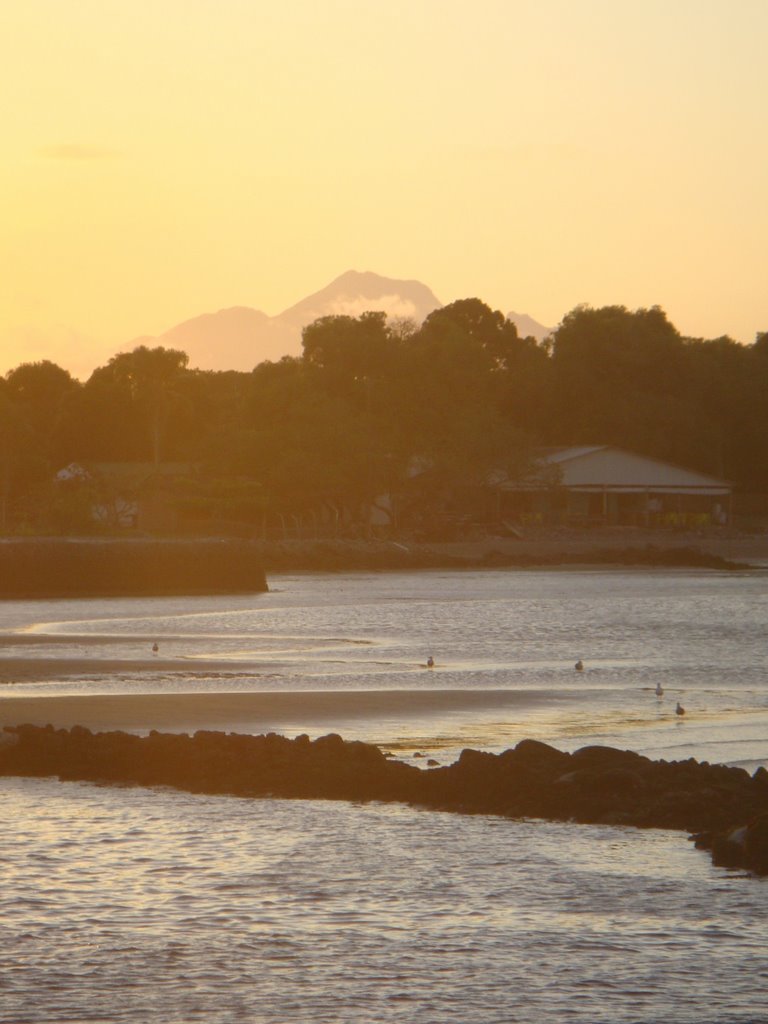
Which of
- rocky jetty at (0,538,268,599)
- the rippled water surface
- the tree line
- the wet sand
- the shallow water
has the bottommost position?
the rippled water surface

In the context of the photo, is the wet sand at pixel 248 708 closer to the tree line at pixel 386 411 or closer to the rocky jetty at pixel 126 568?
the rocky jetty at pixel 126 568

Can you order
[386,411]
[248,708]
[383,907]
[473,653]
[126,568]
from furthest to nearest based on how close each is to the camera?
[386,411]
[126,568]
[473,653]
[248,708]
[383,907]

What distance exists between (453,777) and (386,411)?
259 feet

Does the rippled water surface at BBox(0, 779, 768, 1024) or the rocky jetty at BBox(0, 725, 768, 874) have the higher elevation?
the rocky jetty at BBox(0, 725, 768, 874)

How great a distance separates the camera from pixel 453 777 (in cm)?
1541

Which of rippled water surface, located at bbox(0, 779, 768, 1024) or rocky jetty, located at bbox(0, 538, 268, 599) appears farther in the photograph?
rocky jetty, located at bbox(0, 538, 268, 599)

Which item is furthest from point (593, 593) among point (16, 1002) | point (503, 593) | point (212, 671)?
point (16, 1002)

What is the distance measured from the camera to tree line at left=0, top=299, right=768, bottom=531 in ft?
279

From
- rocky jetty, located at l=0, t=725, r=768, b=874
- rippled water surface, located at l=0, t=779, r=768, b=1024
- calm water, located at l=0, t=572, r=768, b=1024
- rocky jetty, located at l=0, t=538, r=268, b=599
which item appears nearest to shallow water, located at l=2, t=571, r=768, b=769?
calm water, located at l=0, t=572, r=768, b=1024

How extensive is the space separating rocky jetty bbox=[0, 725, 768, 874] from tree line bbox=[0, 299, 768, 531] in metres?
58.8

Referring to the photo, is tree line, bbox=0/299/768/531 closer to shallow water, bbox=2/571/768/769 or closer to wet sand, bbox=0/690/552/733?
shallow water, bbox=2/571/768/769

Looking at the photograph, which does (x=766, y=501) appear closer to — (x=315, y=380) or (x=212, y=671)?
(x=315, y=380)

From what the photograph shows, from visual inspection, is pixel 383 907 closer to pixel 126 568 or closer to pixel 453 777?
pixel 453 777

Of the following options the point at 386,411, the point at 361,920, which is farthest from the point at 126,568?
the point at 361,920
